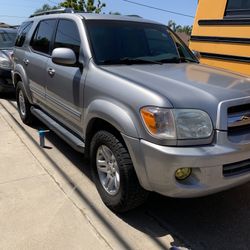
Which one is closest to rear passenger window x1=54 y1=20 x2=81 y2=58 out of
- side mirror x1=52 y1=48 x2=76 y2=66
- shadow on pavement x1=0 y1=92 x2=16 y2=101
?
side mirror x1=52 y1=48 x2=76 y2=66

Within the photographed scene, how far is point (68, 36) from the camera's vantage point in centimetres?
439

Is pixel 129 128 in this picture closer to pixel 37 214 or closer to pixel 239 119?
pixel 239 119

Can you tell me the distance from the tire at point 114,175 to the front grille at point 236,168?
2.45 feet

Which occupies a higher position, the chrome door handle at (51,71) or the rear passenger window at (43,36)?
the rear passenger window at (43,36)

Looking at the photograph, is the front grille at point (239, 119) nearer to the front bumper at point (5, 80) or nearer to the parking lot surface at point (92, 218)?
the parking lot surface at point (92, 218)

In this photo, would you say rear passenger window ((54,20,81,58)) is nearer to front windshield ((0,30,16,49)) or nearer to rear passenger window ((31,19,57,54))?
rear passenger window ((31,19,57,54))

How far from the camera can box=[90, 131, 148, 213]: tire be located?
124 inches

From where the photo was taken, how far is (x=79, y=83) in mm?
3850

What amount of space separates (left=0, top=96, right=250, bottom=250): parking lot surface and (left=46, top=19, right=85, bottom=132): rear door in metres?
0.73

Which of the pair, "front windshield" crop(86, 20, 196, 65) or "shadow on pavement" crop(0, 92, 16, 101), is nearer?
"front windshield" crop(86, 20, 196, 65)

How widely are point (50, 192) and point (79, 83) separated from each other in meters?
1.22

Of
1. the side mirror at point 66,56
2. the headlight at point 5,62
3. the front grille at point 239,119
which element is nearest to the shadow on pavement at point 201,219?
the front grille at point 239,119

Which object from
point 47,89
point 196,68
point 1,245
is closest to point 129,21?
point 196,68

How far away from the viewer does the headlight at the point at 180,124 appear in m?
2.78
